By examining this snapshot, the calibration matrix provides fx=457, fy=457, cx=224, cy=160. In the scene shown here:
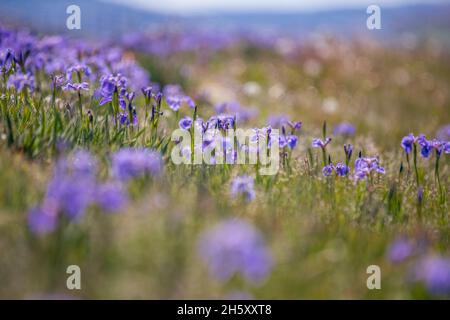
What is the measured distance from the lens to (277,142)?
3.81m

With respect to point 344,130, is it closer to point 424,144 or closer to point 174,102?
point 424,144

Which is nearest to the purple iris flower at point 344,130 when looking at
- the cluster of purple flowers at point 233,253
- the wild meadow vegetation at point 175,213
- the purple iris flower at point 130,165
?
the wild meadow vegetation at point 175,213

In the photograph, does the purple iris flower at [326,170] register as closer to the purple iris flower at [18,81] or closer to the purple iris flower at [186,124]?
the purple iris flower at [186,124]

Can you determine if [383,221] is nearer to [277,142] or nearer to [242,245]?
[277,142]

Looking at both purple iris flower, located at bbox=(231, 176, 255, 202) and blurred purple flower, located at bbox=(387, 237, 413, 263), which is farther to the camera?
purple iris flower, located at bbox=(231, 176, 255, 202)

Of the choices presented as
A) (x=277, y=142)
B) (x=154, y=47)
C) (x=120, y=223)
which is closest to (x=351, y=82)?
(x=154, y=47)

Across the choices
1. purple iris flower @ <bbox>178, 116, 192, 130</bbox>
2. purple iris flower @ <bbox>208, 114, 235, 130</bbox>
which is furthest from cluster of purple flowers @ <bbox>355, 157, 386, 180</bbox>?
purple iris flower @ <bbox>178, 116, 192, 130</bbox>

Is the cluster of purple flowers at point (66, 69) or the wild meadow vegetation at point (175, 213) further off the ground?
the cluster of purple flowers at point (66, 69)

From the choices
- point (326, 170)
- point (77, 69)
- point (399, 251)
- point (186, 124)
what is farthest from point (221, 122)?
point (399, 251)

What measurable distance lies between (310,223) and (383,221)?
0.88 meters

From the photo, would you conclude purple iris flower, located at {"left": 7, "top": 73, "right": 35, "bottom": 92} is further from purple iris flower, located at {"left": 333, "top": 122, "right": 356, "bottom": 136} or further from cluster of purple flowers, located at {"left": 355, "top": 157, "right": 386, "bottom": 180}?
purple iris flower, located at {"left": 333, "top": 122, "right": 356, "bottom": 136}

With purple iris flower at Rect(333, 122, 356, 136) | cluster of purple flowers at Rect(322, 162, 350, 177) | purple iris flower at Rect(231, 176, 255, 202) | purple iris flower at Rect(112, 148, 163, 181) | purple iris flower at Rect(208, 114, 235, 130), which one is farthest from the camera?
purple iris flower at Rect(333, 122, 356, 136)

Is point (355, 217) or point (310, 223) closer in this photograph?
point (310, 223)
